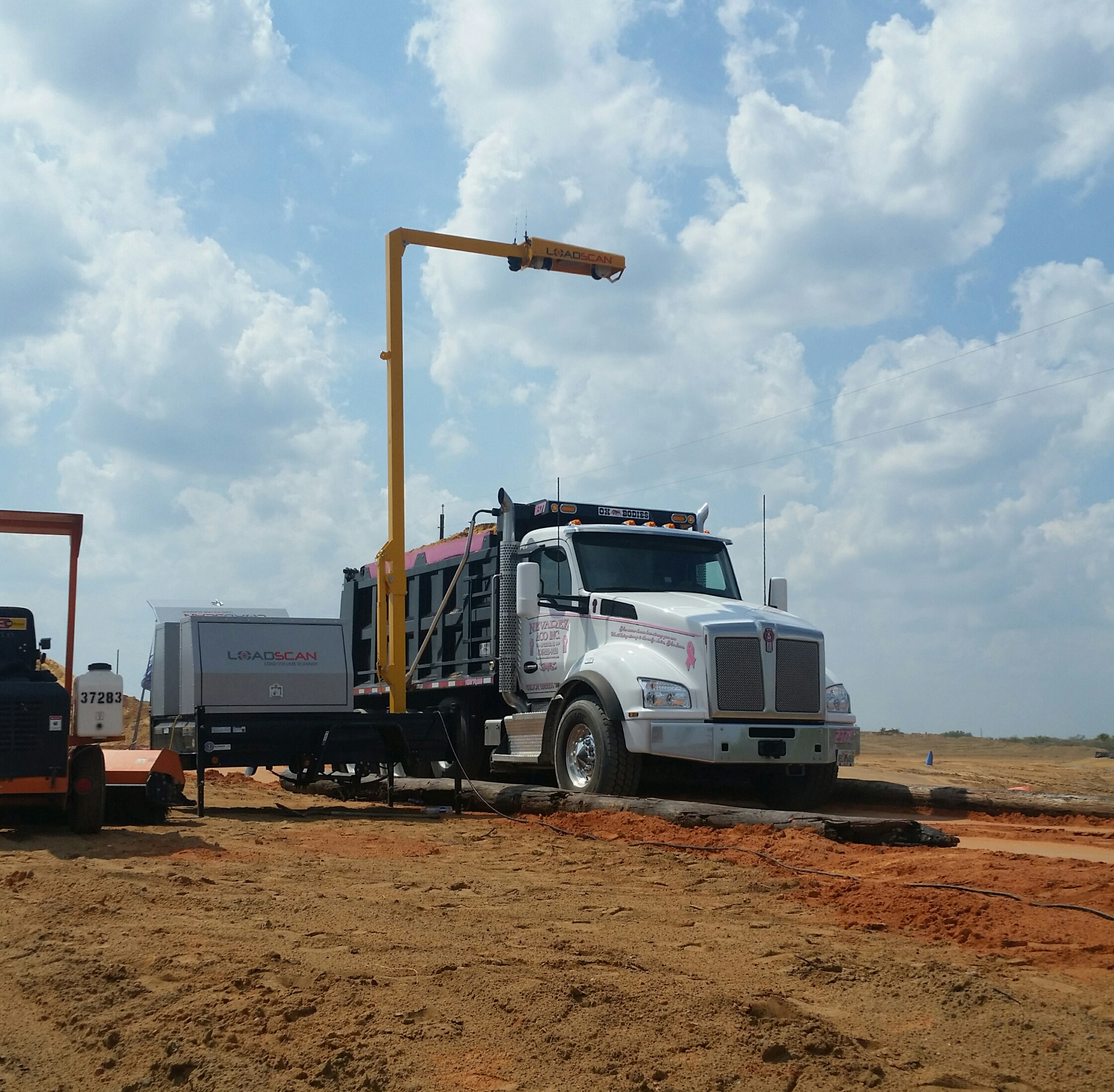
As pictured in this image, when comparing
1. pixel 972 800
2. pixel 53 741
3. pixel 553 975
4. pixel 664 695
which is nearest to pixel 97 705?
pixel 53 741

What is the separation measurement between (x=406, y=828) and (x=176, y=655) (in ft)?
15.4

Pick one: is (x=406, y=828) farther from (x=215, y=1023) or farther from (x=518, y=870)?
(x=215, y=1023)

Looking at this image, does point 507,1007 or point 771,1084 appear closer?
point 771,1084

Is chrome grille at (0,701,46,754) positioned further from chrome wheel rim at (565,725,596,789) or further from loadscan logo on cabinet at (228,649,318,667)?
chrome wheel rim at (565,725,596,789)

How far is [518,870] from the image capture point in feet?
28.0

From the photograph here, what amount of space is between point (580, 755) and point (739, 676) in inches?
76.3

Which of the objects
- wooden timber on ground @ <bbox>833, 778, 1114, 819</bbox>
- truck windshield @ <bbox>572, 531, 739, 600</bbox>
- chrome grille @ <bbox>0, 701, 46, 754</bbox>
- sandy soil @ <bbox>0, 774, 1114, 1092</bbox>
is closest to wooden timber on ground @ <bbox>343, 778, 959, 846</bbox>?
sandy soil @ <bbox>0, 774, 1114, 1092</bbox>

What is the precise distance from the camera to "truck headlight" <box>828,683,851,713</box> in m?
13.3

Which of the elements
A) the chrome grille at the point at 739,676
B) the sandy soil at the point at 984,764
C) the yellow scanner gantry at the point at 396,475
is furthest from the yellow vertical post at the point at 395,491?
the sandy soil at the point at 984,764

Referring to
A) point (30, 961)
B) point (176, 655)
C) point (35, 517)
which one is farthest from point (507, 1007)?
point (176, 655)

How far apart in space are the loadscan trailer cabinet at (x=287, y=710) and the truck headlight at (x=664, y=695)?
2303 millimetres

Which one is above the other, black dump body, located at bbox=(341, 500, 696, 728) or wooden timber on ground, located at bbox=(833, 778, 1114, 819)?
black dump body, located at bbox=(341, 500, 696, 728)

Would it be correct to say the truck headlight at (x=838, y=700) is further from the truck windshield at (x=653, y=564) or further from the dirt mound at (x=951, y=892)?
the dirt mound at (x=951, y=892)

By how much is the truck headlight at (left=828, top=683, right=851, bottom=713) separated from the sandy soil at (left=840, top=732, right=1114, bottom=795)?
237 cm
